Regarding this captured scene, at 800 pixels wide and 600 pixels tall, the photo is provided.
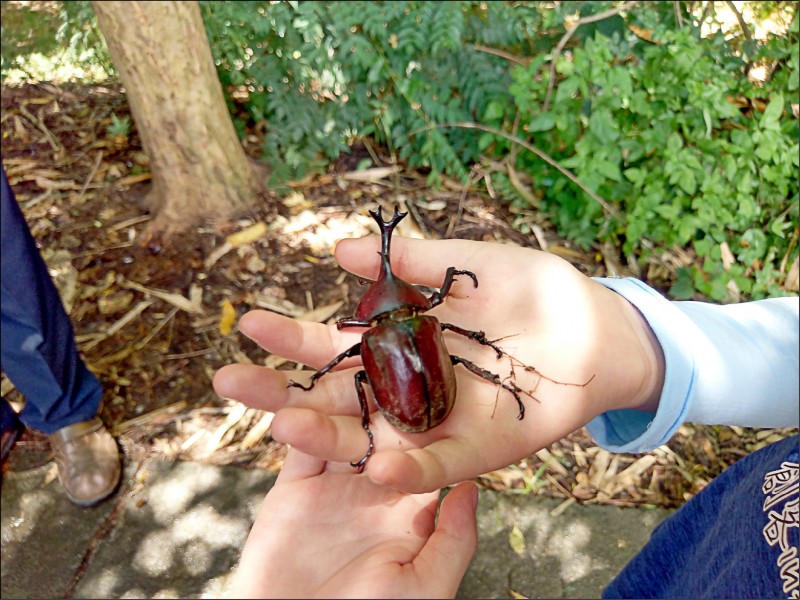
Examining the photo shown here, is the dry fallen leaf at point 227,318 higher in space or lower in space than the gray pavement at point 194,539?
higher

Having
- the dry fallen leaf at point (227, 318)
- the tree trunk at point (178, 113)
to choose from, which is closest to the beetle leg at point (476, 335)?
the dry fallen leaf at point (227, 318)

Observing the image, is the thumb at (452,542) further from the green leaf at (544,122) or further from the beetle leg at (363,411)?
the green leaf at (544,122)

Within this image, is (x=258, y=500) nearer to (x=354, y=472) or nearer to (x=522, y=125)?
(x=354, y=472)

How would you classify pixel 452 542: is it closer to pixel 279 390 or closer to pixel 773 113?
pixel 279 390

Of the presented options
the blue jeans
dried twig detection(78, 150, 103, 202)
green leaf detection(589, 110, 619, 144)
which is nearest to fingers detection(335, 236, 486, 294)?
the blue jeans

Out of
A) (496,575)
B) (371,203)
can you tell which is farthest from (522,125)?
(496,575)

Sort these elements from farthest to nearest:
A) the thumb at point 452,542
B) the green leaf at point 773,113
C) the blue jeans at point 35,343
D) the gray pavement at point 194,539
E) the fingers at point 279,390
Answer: the green leaf at point 773,113 → the gray pavement at point 194,539 → the blue jeans at point 35,343 → the fingers at point 279,390 → the thumb at point 452,542

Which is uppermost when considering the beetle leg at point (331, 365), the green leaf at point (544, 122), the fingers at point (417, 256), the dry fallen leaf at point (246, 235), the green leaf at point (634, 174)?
the green leaf at point (544, 122)

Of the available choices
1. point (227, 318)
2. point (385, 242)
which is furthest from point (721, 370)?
point (227, 318)
